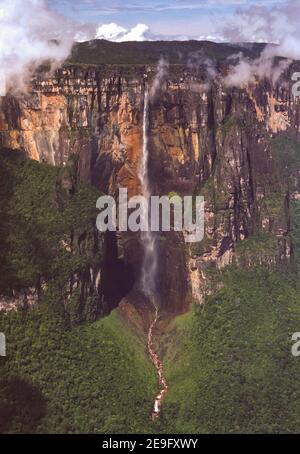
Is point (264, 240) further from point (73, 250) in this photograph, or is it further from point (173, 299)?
point (73, 250)

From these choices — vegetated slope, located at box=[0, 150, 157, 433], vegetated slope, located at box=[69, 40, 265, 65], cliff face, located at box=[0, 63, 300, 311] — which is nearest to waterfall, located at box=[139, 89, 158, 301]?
cliff face, located at box=[0, 63, 300, 311]

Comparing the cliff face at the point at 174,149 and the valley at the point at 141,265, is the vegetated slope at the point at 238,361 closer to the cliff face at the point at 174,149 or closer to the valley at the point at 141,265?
the valley at the point at 141,265

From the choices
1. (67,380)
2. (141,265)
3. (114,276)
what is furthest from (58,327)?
(141,265)

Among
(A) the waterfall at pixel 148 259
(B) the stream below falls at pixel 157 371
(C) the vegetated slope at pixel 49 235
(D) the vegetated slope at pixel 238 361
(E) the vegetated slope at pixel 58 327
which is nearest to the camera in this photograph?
(E) the vegetated slope at pixel 58 327

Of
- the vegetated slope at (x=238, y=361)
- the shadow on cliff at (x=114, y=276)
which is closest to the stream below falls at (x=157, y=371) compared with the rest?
the vegetated slope at (x=238, y=361)

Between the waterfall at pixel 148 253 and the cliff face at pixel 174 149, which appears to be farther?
the waterfall at pixel 148 253
